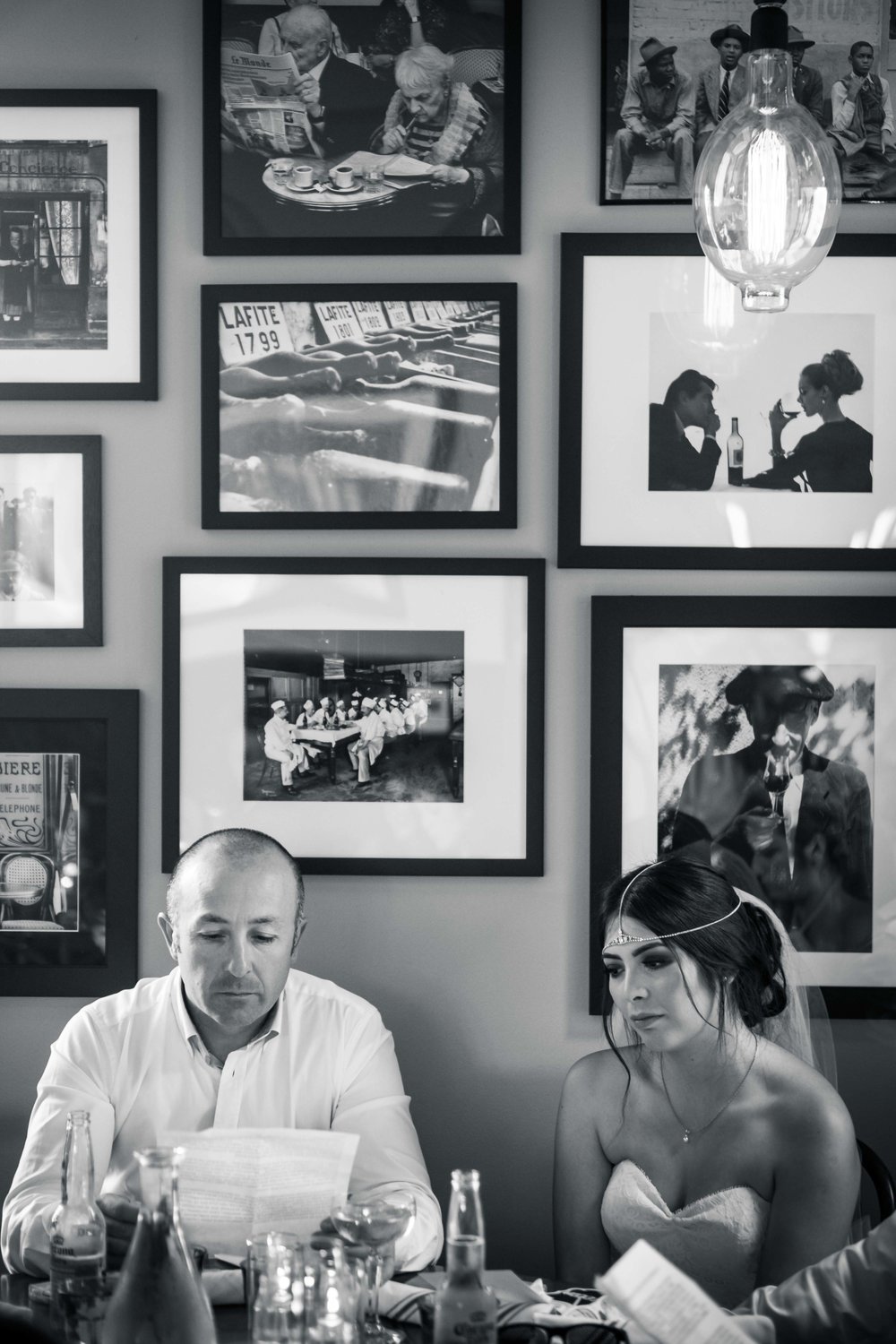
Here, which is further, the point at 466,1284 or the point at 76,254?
the point at 76,254

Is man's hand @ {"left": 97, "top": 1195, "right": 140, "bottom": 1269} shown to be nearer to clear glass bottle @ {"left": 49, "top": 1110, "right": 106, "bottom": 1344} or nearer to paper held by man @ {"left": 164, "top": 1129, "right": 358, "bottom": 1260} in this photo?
paper held by man @ {"left": 164, "top": 1129, "right": 358, "bottom": 1260}

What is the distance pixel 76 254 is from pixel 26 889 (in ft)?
4.44

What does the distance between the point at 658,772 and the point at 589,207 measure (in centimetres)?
120

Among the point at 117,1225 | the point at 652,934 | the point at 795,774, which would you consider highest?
the point at 795,774

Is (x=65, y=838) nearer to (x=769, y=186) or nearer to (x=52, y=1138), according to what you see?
(x=52, y=1138)

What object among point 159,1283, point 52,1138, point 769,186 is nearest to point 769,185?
point 769,186

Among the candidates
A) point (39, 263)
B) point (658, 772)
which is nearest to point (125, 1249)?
point (658, 772)

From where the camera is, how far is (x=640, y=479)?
2723 millimetres

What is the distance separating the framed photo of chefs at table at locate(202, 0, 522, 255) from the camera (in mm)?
2688

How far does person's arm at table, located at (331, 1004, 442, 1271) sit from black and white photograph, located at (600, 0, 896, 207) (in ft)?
6.09

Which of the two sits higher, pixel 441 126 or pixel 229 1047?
pixel 441 126

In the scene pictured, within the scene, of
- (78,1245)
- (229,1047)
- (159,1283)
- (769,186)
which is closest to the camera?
(159,1283)

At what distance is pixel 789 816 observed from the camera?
2.71 m

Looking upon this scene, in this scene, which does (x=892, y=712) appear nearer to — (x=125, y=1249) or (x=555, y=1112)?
(x=555, y=1112)
